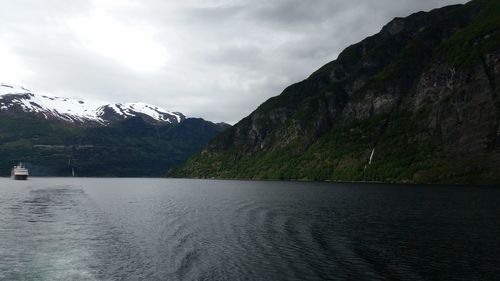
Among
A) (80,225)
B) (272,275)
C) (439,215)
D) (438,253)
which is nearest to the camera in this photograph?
(272,275)

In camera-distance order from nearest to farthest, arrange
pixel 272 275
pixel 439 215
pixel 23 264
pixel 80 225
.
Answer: pixel 272 275
pixel 23 264
pixel 80 225
pixel 439 215

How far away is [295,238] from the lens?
68562 mm

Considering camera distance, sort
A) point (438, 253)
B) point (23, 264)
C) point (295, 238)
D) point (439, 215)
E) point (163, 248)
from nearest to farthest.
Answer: point (23, 264)
point (438, 253)
point (163, 248)
point (295, 238)
point (439, 215)

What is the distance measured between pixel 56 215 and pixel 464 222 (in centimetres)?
8835

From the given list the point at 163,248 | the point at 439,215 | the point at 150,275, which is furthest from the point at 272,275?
the point at 439,215

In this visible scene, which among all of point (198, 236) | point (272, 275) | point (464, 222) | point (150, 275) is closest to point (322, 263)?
point (272, 275)

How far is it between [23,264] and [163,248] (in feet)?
58.7

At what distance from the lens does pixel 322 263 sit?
51.1m

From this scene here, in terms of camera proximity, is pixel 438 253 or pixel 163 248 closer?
pixel 438 253

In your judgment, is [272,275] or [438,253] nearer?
[272,275]

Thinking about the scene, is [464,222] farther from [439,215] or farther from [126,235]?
[126,235]

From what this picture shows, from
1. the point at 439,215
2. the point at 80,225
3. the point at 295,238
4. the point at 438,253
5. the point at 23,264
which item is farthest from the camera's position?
the point at 439,215

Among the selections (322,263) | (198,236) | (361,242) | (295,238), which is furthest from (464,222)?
(198,236)

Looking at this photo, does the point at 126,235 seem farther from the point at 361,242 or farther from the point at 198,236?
the point at 361,242
